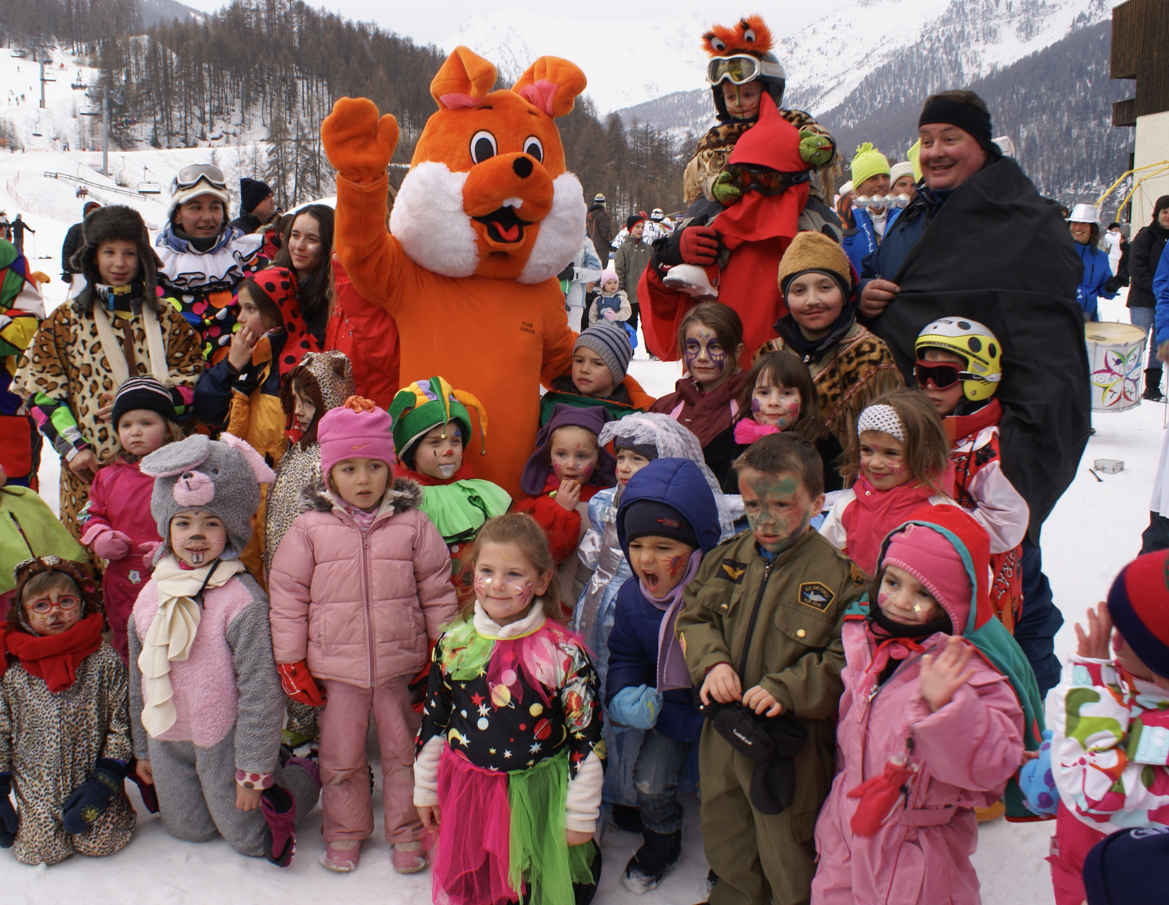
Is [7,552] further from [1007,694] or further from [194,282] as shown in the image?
[1007,694]

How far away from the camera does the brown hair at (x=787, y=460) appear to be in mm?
2098

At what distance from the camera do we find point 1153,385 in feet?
27.9

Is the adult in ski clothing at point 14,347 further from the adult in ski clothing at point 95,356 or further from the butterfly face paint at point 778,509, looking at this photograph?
the butterfly face paint at point 778,509

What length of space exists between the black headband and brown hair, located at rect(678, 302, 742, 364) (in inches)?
35.3

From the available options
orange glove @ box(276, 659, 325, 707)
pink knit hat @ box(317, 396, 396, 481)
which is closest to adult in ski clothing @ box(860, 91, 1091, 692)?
pink knit hat @ box(317, 396, 396, 481)

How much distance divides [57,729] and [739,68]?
11.3ft

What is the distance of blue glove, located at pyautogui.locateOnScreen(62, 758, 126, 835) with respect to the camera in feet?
7.75

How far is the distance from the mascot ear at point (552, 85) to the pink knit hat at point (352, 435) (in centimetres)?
159

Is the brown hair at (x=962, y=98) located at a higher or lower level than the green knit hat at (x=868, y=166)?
lower

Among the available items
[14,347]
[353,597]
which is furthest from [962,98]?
[14,347]

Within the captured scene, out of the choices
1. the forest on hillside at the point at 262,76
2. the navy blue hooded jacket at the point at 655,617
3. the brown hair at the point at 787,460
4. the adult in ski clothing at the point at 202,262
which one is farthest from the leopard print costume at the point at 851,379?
the forest on hillside at the point at 262,76

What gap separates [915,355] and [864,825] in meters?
1.57

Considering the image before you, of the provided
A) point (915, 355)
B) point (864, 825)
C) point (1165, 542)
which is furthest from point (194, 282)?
point (1165, 542)

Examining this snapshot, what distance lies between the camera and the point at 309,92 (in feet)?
229
